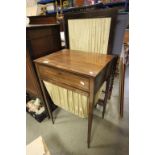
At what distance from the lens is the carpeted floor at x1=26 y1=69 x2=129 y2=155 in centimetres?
118

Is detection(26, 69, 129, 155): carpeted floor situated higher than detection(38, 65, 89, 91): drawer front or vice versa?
detection(38, 65, 89, 91): drawer front

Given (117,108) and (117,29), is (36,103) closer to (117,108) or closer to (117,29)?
(117,108)

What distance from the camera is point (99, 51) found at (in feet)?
3.95

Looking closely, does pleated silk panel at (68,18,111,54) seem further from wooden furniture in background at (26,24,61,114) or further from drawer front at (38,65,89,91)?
drawer front at (38,65,89,91)

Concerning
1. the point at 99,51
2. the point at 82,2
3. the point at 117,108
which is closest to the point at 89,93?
the point at 99,51

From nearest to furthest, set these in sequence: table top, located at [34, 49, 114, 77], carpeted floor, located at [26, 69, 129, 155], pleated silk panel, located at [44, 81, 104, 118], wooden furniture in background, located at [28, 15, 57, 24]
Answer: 1. table top, located at [34, 49, 114, 77]
2. pleated silk panel, located at [44, 81, 104, 118]
3. carpeted floor, located at [26, 69, 129, 155]
4. wooden furniture in background, located at [28, 15, 57, 24]

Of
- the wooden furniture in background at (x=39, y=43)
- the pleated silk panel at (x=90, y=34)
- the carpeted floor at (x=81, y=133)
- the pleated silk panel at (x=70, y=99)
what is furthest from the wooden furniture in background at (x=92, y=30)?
the carpeted floor at (x=81, y=133)

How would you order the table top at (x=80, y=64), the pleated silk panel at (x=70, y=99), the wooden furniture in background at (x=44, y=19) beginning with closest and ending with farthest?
1. the table top at (x=80, y=64)
2. the pleated silk panel at (x=70, y=99)
3. the wooden furniture in background at (x=44, y=19)

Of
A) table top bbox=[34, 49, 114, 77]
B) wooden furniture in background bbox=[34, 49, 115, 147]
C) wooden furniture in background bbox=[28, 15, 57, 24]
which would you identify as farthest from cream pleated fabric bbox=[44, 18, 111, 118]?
wooden furniture in background bbox=[28, 15, 57, 24]

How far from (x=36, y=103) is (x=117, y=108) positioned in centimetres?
110

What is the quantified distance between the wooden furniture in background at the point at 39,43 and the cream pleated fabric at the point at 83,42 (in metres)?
0.18

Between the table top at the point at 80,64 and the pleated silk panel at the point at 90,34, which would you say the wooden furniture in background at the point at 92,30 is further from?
the table top at the point at 80,64

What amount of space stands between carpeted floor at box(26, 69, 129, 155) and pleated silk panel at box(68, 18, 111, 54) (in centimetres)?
86

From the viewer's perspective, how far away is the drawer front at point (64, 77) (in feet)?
2.73
